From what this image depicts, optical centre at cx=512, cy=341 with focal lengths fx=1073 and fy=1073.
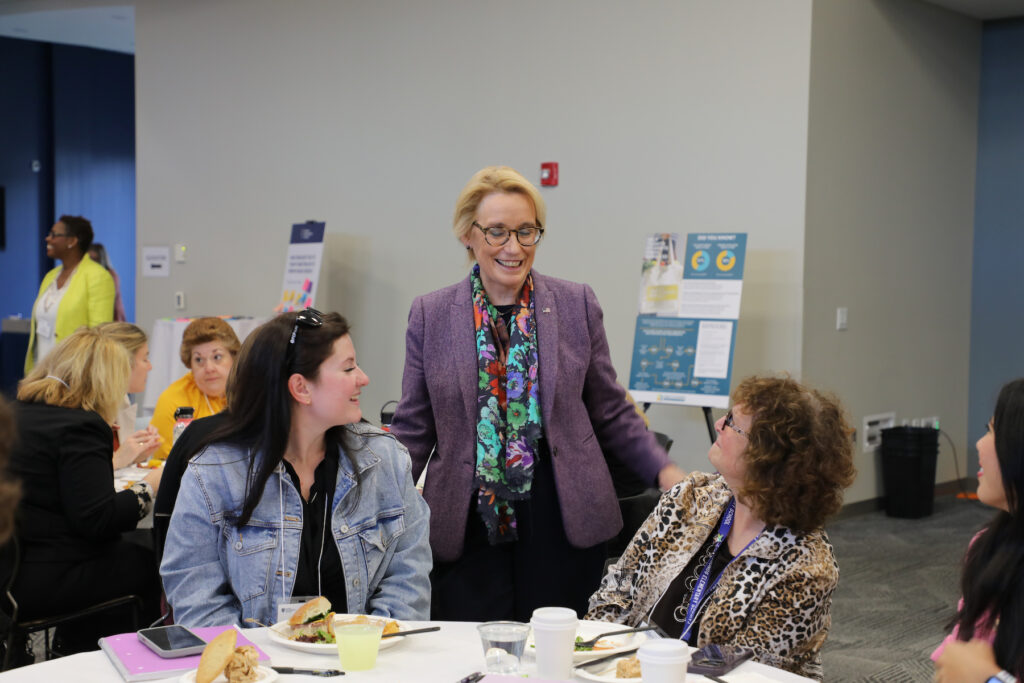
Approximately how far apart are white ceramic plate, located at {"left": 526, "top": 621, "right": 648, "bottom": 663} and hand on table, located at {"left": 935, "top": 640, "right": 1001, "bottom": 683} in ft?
1.54

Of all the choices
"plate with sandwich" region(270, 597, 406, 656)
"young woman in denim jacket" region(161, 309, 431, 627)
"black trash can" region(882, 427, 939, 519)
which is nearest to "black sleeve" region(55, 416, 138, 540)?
"young woman in denim jacket" region(161, 309, 431, 627)

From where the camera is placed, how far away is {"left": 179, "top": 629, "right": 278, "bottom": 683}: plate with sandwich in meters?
1.56

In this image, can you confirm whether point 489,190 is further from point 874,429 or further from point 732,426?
point 874,429

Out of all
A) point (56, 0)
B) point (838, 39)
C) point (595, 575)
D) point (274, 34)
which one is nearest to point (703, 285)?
point (838, 39)

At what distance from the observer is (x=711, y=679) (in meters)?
1.65

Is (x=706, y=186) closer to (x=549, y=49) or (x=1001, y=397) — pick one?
(x=549, y=49)

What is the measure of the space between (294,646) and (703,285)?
4.42 metres

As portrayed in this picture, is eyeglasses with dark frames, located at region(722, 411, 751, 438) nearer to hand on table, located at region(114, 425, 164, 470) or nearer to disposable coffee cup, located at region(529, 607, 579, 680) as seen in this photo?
disposable coffee cup, located at region(529, 607, 579, 680)

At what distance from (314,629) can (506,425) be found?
873mm

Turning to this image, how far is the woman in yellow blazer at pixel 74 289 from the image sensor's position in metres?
7.18

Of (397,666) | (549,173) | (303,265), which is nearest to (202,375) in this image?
(397,666)

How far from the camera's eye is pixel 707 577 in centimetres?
224

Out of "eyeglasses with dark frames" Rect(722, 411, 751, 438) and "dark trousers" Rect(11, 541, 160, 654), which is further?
"dark trousers" Rect(11, 541, 160, 654)

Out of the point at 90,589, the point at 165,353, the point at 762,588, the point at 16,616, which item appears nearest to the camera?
the point at 762,588
